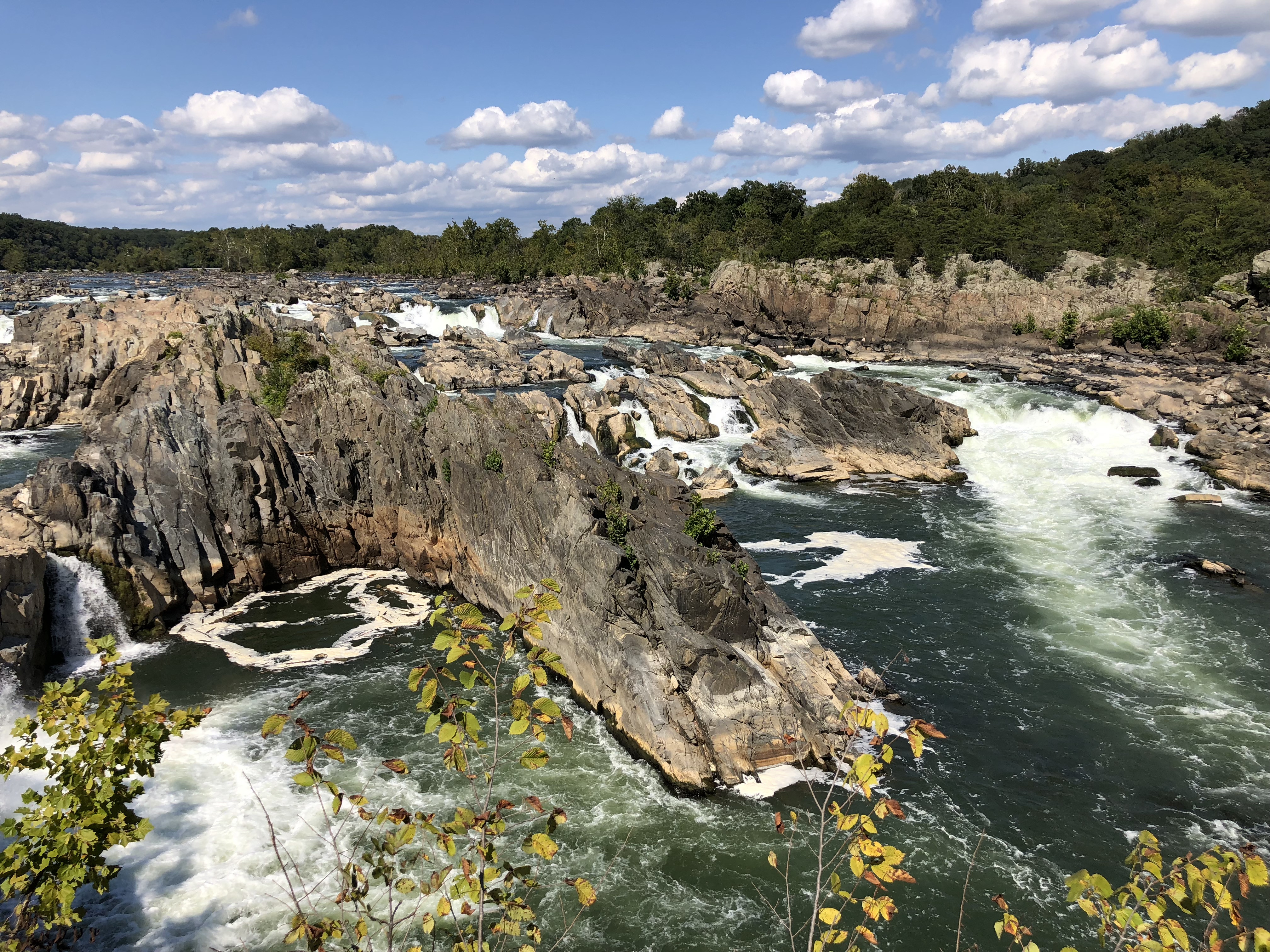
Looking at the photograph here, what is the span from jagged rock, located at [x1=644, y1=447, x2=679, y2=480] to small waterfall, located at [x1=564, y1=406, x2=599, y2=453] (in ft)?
9.91

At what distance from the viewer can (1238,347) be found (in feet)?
188

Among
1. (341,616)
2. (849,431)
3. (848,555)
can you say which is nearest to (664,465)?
(849,431)

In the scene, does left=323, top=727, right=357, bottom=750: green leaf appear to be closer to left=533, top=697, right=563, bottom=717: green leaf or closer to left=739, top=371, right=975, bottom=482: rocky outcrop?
left=533, top=697, right=563, bottom=717: green leaf

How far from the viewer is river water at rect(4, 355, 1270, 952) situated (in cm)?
1491

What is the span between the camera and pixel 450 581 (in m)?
27.5

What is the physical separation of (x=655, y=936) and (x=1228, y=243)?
84.0 m

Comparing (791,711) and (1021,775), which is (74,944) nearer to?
(791,711)

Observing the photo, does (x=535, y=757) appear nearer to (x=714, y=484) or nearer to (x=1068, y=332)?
(x=714, y=484)

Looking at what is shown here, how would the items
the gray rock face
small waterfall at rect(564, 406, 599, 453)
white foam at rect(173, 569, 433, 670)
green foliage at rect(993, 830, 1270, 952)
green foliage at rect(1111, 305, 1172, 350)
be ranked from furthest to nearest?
green foliage at rect(1111, 305, 1172, 350)
small waterfall at rect(564, 406, 599, 453)
white foam at rect(173, 569, 433, 670)
the gray rock face
green foliage at rect(993, 830, 1270, 952)

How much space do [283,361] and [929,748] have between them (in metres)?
28.6

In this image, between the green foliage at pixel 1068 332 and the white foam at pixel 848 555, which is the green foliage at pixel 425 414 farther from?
the green foliage at pixel 1068 332

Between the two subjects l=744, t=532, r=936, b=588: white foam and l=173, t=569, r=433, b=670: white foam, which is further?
l=744, t=532, r=936, b=588: white foam

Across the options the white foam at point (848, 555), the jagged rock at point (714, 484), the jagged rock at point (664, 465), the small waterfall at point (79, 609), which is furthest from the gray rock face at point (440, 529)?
the jagged rock at point (664, 465)

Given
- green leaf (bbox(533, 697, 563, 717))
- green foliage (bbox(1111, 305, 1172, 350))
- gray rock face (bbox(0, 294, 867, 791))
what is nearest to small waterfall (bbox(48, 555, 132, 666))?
gray rock face (bbox(0, 294, 867, 791))
